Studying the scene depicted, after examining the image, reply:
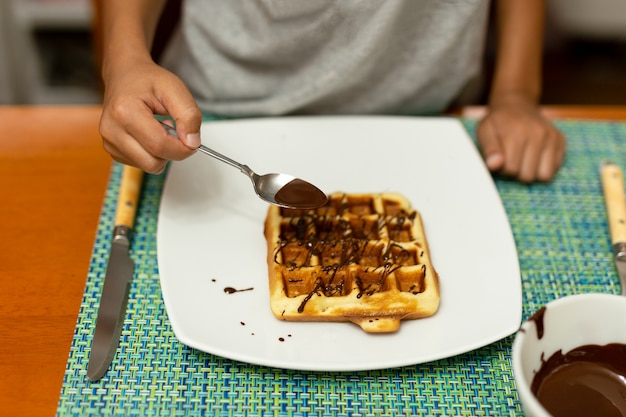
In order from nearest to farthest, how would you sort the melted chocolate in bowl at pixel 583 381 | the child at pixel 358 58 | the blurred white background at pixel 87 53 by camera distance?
the melted chocolate in bowl at pixel 583 381
the child at pixel 358 58
the blurred white background at pixel 87 53

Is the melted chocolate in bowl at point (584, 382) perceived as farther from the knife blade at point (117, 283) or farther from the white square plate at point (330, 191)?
the knife blade at point (117, 283)

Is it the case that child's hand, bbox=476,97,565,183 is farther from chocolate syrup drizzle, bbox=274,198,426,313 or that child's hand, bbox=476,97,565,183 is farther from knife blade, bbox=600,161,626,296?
chocolate syrup drizzle, bbox=274,198,426,313

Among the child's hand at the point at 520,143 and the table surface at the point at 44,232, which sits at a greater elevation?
the child's hand at the point at 520,143

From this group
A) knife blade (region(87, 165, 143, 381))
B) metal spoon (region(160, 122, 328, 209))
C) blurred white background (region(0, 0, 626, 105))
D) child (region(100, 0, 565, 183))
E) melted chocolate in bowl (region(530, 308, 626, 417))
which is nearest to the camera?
Answer: melted chocolate in bowl (region(530, 308, 626, 417))

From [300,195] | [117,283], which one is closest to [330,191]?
[300,195]

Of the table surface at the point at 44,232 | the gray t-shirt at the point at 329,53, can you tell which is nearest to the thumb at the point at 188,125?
the table surface at the point at 44,232

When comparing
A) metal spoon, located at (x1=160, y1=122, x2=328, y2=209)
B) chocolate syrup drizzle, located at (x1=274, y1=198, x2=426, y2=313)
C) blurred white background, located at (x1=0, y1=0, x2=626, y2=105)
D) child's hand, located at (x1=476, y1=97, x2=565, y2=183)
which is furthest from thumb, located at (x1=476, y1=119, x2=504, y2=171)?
blurred white background, located at (x1=0, y1=0, x2=626, y2=105)

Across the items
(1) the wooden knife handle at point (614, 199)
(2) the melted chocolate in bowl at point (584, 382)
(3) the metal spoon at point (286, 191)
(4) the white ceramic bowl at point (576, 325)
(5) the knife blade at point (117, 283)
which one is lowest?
(5) the knife blade at point (117, 283)
